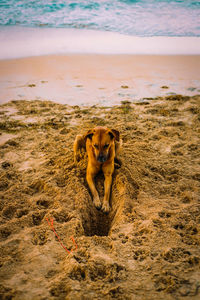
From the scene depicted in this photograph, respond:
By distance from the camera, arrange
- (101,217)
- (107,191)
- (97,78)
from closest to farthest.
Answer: (101,217)
(107,191)
(97,78)

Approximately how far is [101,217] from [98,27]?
20.4 m

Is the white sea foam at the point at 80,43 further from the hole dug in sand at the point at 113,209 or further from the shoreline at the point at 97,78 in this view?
the hole dug in sand at the point at 113,209

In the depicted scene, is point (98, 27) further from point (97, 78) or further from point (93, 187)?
point (93, 187)

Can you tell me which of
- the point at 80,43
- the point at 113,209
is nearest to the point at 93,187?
the point at 113,209

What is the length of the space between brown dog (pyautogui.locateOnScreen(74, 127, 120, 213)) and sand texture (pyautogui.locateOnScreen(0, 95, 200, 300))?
12 centimetres

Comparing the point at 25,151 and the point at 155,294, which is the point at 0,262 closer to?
the point at 155,294

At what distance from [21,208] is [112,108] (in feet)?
14.2

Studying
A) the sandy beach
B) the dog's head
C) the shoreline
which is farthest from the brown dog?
the shoreline

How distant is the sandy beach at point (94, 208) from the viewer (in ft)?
6.25

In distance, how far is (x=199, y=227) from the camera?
8.20 ft

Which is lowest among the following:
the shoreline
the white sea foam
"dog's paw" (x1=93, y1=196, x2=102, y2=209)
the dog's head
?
"dog's paw" (x1=93, y1=196, x2=102, y2=209)

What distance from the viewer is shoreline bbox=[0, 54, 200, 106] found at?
733 cm

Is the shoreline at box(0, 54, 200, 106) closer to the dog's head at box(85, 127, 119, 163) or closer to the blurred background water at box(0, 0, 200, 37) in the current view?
the dog's head at box(85, 127, 119, 163)

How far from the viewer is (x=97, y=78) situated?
29.4 feet
